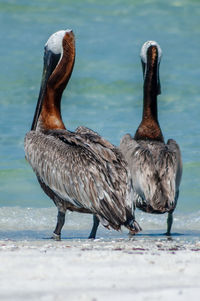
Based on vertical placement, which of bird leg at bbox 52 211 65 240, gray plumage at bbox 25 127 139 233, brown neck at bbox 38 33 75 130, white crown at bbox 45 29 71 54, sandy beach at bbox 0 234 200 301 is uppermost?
white crown at bbox 45 29 71 54

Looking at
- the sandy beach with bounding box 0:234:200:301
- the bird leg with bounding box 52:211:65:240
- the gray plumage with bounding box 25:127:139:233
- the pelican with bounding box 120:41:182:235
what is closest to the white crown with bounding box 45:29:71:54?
the gray plumage with bounding box 25:127:139:233

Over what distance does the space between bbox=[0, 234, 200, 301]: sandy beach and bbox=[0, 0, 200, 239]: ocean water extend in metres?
4.21

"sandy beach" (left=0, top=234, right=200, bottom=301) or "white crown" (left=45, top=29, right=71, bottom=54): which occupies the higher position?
"white crown" (left=45, top=29, right=71, bottom=54)

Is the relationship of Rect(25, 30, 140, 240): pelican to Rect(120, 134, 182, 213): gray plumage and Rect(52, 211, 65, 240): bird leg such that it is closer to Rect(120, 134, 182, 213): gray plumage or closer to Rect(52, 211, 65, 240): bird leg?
Rect(52, 211, 65, 240): bird leg

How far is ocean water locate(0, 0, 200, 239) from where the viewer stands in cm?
1148

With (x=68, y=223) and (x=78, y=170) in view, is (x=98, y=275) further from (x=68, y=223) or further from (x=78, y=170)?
(x=68, y=223)

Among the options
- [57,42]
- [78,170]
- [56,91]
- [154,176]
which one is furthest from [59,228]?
[57,42]

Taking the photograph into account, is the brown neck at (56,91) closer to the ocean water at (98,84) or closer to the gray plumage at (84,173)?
the gray plumage at (84,173)

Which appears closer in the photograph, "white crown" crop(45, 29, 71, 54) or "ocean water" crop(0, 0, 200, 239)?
"white crown" crop(45, 29, 71, 54)

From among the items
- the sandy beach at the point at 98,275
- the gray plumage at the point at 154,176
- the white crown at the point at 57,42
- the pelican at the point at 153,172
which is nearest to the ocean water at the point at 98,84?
the pelican at the point at 153,172

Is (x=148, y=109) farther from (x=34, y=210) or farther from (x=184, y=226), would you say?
(x=34, y=210)

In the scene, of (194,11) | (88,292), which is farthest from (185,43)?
(88,292)

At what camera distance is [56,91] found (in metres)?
7.92

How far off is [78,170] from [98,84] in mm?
13746
